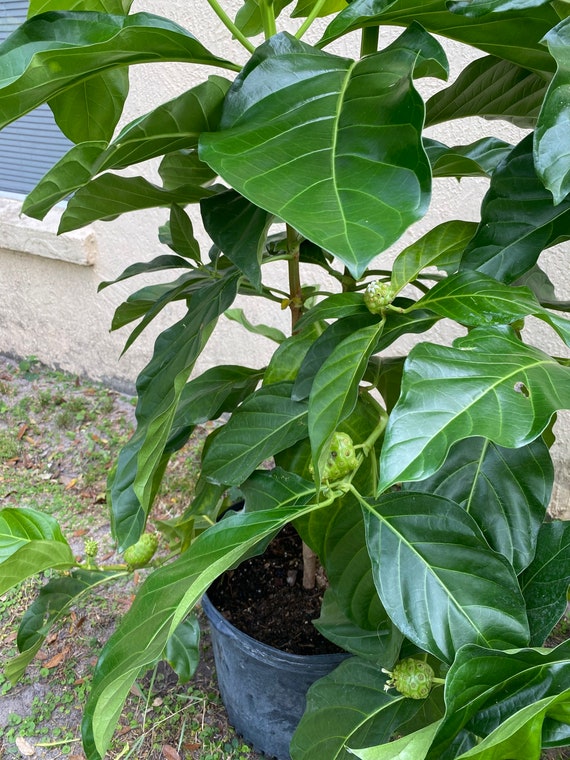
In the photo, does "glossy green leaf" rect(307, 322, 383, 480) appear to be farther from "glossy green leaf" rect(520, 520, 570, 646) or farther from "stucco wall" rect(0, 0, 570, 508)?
"stucco wall" rect(0, 0, 570, 508)

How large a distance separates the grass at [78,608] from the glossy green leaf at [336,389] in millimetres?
915

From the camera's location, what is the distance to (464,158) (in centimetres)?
64

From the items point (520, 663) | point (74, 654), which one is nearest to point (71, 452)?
point (74, 654)

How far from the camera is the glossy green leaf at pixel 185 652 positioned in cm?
85

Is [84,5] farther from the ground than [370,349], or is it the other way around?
[84,5]

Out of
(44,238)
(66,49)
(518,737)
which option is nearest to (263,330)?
(66,49)

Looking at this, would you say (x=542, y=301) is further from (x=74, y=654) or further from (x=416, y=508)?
(x=74, y=654)

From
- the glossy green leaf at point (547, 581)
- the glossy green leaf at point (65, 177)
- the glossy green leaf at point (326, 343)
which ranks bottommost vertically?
the glossy green leaf at point (547, 581)

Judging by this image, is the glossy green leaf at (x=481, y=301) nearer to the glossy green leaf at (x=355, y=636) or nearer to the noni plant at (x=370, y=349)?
the noni plant at (x=370, y=349)

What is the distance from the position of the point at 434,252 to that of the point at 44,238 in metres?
1.91

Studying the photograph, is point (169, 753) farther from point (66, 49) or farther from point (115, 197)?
point (66, 49)

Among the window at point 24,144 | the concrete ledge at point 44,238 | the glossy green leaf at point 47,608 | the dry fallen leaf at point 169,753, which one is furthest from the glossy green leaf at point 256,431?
the window at point 24,144

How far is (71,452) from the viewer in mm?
1982

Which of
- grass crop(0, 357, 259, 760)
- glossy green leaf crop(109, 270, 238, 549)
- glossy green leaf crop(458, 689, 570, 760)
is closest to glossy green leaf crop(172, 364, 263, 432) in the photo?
glossy green leaf crop(109, 270, 238, 549)
